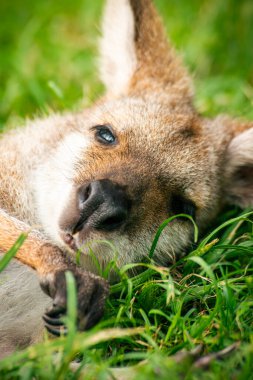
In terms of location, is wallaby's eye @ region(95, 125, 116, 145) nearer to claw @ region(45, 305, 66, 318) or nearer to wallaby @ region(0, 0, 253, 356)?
wallaby @ region(0, 0, 253, 356)

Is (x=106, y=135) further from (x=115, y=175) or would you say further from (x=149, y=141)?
(x=115, y=175)

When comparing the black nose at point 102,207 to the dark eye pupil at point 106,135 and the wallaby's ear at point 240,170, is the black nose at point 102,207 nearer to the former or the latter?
the dark eye pupil at point 106,135

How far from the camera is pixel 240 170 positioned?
6.06 m

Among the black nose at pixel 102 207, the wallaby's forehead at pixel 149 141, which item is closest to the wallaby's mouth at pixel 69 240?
the black nose at pixel 102 207

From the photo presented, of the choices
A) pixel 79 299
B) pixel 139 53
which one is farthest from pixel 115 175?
pixel 139 53

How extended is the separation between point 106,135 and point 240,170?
1740 mm

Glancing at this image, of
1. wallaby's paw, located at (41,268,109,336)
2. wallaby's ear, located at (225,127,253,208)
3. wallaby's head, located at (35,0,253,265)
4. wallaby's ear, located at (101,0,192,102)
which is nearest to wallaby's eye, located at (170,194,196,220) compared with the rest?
wallaby's head, located at (35,0,253,265)

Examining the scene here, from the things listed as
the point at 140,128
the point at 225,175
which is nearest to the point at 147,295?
the point at 140,128

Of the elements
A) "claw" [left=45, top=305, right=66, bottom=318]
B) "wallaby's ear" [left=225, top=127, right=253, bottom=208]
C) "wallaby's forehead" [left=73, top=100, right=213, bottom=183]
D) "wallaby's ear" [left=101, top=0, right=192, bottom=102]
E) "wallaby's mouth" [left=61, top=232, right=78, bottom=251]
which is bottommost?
"wallaby's ear" [left=225, top=127, right=253, bottom=208]

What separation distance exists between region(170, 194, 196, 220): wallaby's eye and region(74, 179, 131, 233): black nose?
0.80m

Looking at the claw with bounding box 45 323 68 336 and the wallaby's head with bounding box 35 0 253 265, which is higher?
the wallaby's head with bounding box 35 0 253 265

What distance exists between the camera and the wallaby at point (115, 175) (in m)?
4.16

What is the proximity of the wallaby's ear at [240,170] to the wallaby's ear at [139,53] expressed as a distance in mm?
873

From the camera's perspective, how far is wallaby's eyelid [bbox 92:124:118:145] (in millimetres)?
5078
